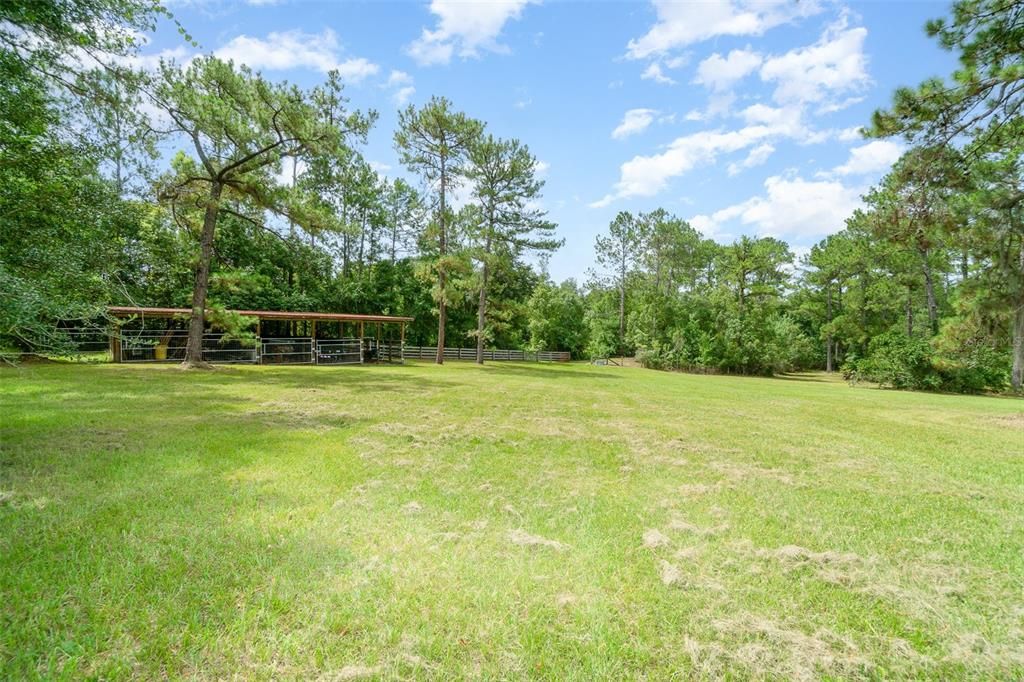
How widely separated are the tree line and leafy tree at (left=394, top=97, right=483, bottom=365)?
104 millimetres

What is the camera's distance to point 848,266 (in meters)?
31.3

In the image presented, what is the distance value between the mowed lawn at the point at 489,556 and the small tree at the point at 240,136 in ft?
30.2

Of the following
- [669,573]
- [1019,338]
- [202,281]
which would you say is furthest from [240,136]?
[1019,338]

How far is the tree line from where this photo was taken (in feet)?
17.1

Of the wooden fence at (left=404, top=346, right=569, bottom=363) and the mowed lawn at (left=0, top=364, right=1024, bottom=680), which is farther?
the wooden fence at (left=404, top=346, right=569, bottom=363)

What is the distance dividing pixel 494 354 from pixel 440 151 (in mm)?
15567

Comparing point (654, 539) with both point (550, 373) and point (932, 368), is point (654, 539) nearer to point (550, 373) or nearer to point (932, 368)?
point (550, 373)

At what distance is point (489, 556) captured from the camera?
2984mm

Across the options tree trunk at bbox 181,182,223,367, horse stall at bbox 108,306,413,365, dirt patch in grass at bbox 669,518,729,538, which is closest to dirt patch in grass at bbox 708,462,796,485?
dirt patch in grass at bbox 669,518,729,538

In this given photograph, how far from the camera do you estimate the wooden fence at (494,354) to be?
30.0 m

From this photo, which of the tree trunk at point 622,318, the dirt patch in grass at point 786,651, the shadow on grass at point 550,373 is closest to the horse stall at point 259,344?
the shadow on grass at point 550,373

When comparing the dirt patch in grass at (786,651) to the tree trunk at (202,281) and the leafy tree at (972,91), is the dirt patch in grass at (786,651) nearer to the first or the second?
the leafy tree at (972,91)

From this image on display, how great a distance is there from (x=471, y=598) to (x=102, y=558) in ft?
7.35

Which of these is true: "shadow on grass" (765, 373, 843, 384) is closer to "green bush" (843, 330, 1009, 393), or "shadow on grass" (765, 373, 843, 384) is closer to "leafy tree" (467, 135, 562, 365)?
"green bush" (843, 330, 1009, 393)
